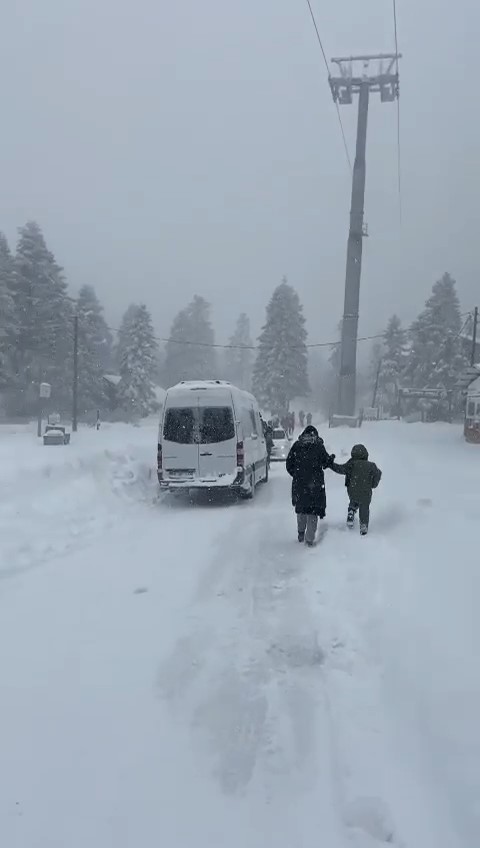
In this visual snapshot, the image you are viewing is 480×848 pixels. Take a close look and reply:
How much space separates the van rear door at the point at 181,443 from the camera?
15.0 meters

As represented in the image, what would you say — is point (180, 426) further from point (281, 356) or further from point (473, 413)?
point (281, 356)

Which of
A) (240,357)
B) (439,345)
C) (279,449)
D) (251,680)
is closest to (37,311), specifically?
(279,449)

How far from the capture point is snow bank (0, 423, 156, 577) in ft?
32.1

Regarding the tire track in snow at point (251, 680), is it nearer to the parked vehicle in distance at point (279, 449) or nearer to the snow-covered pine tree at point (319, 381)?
the parked vehicle in distance at point (279, 449)

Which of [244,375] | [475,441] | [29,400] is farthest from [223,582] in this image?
[244,375]

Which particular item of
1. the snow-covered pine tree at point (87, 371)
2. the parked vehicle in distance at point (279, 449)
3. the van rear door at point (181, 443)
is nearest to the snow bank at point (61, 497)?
the van rear door at point (181, 443)

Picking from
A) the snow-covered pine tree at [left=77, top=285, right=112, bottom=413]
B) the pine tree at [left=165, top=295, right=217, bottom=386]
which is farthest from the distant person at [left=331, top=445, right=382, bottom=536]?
the pine tree at [left=165, top=295, right=217, bottom=386]

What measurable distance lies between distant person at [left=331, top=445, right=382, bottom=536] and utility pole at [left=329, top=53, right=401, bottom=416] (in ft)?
114

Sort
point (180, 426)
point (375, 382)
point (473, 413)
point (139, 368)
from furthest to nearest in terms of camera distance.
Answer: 1. point (375, 382)
2. point (139, 368)
3. point (473, 413)
4. point (180, 426)

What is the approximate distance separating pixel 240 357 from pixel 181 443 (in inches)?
4912

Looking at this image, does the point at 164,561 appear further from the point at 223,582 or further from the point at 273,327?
the point at 273,327

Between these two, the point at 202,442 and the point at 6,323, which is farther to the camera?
the point at 6,323

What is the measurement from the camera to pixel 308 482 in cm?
1020

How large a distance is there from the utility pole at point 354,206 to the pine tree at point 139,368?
974 inches
